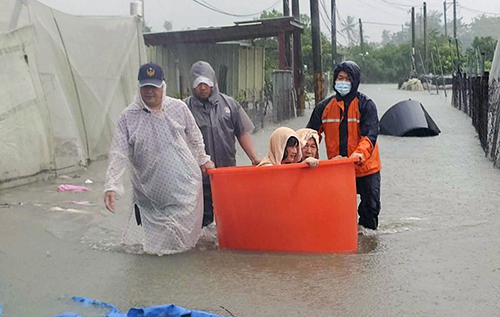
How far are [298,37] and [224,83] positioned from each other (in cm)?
366

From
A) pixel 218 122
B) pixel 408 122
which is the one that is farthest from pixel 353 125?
pixel 408 122

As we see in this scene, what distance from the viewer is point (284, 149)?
18.5 feet

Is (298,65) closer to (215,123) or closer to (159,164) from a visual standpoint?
(215,123)

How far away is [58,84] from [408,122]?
9.07 meters

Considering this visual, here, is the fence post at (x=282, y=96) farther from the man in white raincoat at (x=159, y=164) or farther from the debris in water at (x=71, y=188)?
the man in white raincoat at (x=159, y=164)

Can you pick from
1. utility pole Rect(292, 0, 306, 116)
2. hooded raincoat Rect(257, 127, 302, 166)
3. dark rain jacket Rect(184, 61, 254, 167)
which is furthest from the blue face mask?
utility pole Rect(292, 0, 306, 116)

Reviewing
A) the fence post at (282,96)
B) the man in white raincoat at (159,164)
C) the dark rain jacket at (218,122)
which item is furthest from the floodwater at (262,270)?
the fence post at (282,96)

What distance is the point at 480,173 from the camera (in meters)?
11.2

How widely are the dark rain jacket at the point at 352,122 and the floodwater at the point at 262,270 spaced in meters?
0.81

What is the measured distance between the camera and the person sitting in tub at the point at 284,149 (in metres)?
5.63

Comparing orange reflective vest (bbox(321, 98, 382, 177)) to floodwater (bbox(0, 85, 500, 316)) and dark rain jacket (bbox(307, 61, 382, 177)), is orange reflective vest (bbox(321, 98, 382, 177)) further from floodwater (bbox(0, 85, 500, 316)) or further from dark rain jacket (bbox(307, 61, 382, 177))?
floodwater (bbox(0, 85, 500, 316))

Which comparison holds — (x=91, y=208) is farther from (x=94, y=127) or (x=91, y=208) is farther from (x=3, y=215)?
(x=94, y=127)

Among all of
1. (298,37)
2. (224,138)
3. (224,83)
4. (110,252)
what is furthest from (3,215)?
(298,37)

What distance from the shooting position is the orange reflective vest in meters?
6.27
